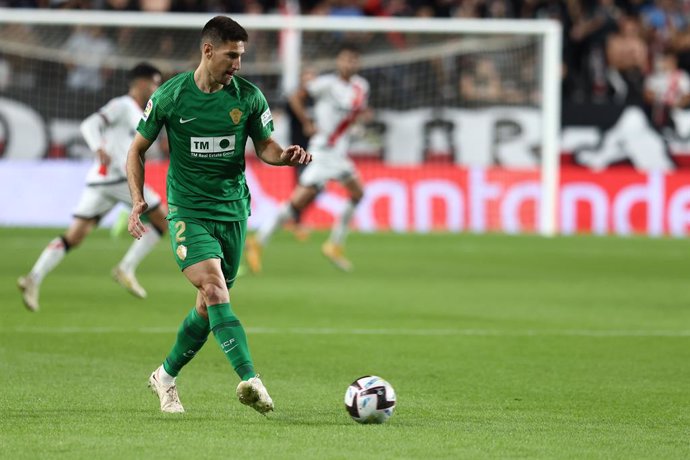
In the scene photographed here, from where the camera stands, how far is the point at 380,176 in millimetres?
23203

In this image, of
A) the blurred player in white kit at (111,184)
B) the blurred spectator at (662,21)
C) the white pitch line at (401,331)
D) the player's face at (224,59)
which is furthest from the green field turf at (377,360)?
the blurred spectator at (662,21)

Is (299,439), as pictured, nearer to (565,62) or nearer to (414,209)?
(414,209)

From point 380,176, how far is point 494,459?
17.3 metres

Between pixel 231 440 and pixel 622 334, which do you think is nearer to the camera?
pixel 231 440

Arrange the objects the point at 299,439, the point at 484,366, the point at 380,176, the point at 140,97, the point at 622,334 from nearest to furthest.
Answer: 1. the point at 299,439
2. the point at 484,366
3. the point at 622,334
4. the point at 140,97
5. the point at 380,176

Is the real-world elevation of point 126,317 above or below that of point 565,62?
below

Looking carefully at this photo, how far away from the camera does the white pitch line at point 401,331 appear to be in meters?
11.0

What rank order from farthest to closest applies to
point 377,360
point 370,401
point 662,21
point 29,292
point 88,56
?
point 662,21 < point 88,56 < point 29,292 < point 377,360 < point 370,401

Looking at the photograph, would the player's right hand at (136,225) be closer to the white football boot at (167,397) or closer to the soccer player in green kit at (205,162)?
the soccer player in green kit at (205,162)

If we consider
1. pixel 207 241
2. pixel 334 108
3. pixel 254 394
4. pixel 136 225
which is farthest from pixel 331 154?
pixel 254 394

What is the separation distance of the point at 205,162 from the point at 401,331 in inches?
170

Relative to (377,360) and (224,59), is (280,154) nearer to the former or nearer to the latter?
(224,59)

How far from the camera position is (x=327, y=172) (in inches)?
677

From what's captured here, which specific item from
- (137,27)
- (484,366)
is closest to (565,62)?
(137,27)
